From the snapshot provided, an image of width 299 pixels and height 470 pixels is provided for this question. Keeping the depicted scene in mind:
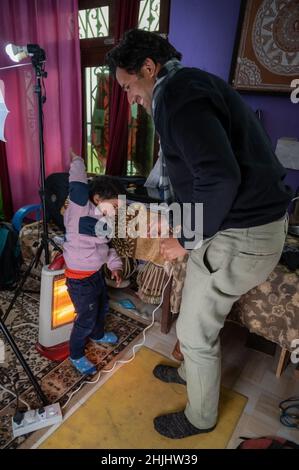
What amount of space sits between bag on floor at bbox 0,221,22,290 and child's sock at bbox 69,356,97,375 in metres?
0.94

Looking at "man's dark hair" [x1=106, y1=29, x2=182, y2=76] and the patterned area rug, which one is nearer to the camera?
"man's dark hair" [x1=106, y1=29, x2=182, y2=76]

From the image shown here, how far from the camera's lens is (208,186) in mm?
847

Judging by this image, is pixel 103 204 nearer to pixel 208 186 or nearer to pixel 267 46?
pixel 208 186

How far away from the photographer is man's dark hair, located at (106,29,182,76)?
0.97 m

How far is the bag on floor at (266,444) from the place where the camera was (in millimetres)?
1243

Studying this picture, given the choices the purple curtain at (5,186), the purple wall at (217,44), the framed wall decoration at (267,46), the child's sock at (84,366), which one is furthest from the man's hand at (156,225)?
the purple curtain at (5,186)

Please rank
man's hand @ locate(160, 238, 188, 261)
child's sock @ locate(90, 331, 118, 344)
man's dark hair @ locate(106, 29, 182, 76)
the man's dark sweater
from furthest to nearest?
child's sock @ locate(90, 331, 118, 344) → man's hand @ locate(160, 238, 188, 261) → man's dark hair @ locate(106, 29, 182, 76) → the man's dark sweater

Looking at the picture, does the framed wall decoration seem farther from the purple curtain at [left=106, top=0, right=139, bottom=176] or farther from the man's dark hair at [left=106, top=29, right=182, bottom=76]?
the man's dark hair at [left=106, top=29, right=182, bottom=76]

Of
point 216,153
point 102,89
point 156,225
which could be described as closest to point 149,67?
point 216,153

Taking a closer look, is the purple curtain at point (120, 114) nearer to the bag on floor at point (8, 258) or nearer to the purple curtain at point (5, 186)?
the bag on floor at point (8, 258)

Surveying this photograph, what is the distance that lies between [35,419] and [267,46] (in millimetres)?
2228

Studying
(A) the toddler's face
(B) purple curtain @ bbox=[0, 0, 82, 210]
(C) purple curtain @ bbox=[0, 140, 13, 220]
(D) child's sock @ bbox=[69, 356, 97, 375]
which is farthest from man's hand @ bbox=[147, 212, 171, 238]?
(C) purple curtain @ bbox=[0, 140, 13, 220]

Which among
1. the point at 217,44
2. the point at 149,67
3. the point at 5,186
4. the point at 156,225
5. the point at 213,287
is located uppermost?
the point at 217,44

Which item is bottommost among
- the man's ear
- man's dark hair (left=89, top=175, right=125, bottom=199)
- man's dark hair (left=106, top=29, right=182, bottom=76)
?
man's dark hair (left=89, top=175, right=125, bottom=199)
